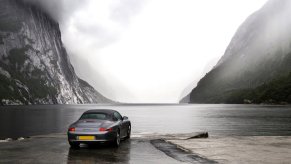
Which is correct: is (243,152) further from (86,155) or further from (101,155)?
(86,155)

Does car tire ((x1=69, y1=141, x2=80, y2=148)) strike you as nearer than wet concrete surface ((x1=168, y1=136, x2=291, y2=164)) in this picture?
No

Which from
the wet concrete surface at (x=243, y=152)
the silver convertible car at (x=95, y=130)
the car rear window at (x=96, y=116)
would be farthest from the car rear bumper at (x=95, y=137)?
the wet concrete surface at (x=243, y=152)

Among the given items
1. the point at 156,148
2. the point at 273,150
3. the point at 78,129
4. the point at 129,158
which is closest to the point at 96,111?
the point at 78,129

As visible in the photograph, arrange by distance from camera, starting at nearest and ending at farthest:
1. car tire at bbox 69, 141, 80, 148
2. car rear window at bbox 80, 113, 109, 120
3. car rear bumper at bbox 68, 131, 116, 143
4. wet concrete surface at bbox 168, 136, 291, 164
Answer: wet concrete surface at bbox 168, 136, 291, 164 → car rear bumper at bbox 68, 131, 116, 143 → car tire at bbox 69, 141, 80, 148 → car rear window at bbox 80, 113, 109, 120

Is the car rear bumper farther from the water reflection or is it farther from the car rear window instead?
the car rear window

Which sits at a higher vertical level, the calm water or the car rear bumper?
the car rear bumper

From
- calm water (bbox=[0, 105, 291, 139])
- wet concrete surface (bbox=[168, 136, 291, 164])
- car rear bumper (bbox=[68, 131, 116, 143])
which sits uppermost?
car rear bumper (bbox=[68, 131, 116, 143])

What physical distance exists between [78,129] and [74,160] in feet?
13.0

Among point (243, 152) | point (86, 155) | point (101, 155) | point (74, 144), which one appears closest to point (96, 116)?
point (74, 144)

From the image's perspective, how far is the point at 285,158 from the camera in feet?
48.7

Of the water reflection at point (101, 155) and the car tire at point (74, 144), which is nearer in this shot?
the water reflection at point (101, 155)

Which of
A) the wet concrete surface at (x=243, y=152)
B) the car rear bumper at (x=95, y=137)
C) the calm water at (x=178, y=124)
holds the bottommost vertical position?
the calm water at (x=178, y=124)

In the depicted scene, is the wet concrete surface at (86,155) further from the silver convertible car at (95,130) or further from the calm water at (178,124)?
the calm water at (178,124)

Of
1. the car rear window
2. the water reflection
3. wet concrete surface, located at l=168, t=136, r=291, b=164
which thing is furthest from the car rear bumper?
wet concrete surface, located at l=168, t=136, r=291, b=164
